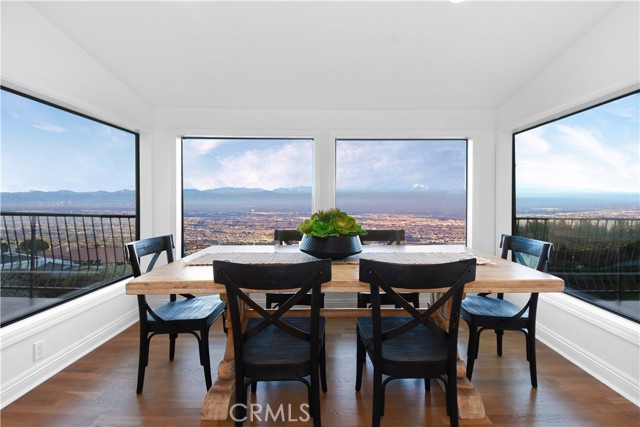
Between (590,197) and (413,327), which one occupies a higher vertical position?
(590,197)

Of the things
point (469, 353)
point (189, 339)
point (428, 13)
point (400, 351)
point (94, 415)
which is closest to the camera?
point (400, 351)

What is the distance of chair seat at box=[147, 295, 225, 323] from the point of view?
1.87 meters

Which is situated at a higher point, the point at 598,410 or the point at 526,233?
the point at 526,233

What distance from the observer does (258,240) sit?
3727 millimetres

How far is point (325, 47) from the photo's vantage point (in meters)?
2.44

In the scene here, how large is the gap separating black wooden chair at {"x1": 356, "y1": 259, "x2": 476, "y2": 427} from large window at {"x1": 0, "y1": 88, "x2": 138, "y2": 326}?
224 centimetres

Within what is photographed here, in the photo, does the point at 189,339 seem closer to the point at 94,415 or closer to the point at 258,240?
the point at 94,415

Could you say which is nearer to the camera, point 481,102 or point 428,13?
point 428,13

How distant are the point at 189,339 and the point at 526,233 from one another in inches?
135

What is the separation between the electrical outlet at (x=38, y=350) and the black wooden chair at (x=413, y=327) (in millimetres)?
2104

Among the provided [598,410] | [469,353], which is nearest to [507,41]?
[469,353]

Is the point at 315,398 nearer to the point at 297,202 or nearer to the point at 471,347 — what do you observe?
the point at 471,347

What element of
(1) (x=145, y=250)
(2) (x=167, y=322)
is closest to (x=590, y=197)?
(2) (x=167, y=322)

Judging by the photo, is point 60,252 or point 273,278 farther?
point 60,252
